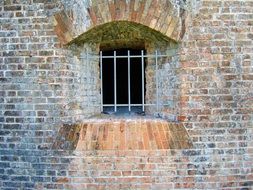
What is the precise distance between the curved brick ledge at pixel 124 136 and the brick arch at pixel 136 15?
3.42ft

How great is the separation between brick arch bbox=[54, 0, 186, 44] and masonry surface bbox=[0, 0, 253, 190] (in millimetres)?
11

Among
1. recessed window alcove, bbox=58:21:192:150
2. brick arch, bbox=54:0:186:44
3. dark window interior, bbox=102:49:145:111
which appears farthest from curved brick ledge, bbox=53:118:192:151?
brick arch, bbox=54:0:186:44

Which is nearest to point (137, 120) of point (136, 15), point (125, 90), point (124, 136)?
point (124, 136)

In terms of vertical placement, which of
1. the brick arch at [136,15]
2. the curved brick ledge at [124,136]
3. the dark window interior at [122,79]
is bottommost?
the curved brick ledge at [124,136]

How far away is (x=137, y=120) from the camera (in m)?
4.94

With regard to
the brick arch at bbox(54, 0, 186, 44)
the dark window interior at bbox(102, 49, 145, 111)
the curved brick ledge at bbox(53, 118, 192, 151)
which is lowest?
the curved brick ledge at bbox(53, 118, 192, 151)

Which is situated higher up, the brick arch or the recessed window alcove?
the brick arch

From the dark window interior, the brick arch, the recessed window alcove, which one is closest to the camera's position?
the brick arch

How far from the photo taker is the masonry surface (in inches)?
188

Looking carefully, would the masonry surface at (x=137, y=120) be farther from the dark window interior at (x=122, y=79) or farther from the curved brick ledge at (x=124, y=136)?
the dark window interior at (x=122, y=79)

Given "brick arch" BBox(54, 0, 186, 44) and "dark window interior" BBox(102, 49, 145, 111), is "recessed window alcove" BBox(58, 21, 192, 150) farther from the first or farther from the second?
"brick arch" BBox(54, 0, 186, 44)

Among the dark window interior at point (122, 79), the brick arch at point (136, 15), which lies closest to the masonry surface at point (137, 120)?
the brick arch at point (136, 15)

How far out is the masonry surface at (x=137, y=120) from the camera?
188 inches

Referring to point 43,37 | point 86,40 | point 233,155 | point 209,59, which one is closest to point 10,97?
point 43,37
